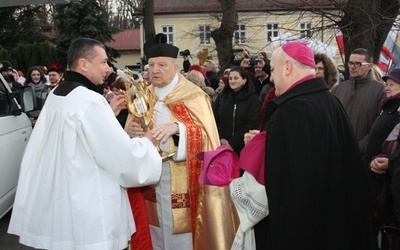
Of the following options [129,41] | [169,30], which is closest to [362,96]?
[169,30]

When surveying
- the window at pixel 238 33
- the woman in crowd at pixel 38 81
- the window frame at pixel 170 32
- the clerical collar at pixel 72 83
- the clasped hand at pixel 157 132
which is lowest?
the window frame at pixel 170 32

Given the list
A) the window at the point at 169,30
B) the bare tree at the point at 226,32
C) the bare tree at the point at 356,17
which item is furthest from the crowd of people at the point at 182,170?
the window at the point at 169,30

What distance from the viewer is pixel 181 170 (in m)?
4.20

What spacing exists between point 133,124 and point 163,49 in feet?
2.39

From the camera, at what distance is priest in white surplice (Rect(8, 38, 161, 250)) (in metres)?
3.00

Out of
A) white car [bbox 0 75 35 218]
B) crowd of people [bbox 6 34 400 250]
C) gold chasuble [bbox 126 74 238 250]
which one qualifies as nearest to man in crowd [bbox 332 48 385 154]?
crowd of people [bbox 6 34 400 250]

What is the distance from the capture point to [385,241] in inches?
169

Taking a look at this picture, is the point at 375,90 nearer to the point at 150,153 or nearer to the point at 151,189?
the point at 151,189

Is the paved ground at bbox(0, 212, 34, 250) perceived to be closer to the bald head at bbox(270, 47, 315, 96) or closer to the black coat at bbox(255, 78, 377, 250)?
the black coat at bbox(255, 78, 377, 250)

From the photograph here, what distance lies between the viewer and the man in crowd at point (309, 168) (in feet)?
8.68

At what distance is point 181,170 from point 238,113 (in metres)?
2.33

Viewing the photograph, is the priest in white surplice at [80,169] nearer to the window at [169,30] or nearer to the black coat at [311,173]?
the black coat at [311,173]

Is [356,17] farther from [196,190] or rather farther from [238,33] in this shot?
[238,33]

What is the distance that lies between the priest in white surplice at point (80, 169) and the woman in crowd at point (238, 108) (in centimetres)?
318
